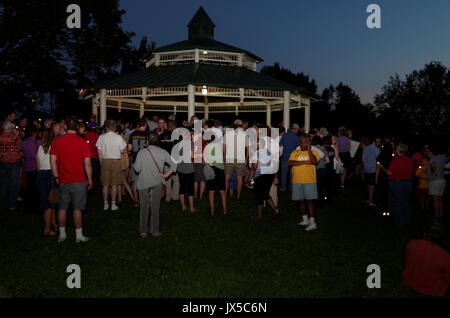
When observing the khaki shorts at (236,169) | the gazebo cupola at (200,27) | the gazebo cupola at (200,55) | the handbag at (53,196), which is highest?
the gazebo cupola at (200,27)

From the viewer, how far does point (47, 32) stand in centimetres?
2994

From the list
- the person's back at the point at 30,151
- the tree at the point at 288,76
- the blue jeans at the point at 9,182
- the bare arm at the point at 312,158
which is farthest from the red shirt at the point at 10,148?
the tree at the point at 288,76

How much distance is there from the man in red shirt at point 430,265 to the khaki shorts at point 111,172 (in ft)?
22.0

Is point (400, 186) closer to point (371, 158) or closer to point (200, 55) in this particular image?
point (371, 158)

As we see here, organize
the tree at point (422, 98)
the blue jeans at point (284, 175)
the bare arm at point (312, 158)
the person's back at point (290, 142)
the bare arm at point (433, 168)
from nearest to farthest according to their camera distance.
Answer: the bare arm at point (312, 158)
the bare arm at point (433, 168)
the person's back at point (290, 142)
the blue jeans at point (284, 175)
the tree at point (422, 98)

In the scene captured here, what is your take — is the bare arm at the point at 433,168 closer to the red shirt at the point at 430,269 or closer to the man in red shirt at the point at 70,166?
the red shirt at the point at 430,269

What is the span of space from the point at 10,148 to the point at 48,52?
23.2m

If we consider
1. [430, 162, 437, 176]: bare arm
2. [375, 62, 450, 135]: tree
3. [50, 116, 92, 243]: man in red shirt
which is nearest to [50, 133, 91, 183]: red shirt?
[50, 116, 92, 243]: man in red shirt

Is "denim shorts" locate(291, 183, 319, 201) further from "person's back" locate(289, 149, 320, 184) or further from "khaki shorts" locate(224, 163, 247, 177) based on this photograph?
"khaki shorts" locate(224, 163, 247, 177)

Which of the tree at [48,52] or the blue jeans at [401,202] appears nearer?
the blue jeans at [401,202]

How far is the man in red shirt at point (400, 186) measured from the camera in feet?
29.5

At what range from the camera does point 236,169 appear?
11.3 meters

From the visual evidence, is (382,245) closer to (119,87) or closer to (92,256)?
(92,256)

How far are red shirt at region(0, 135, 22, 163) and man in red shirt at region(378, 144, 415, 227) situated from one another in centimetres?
903
